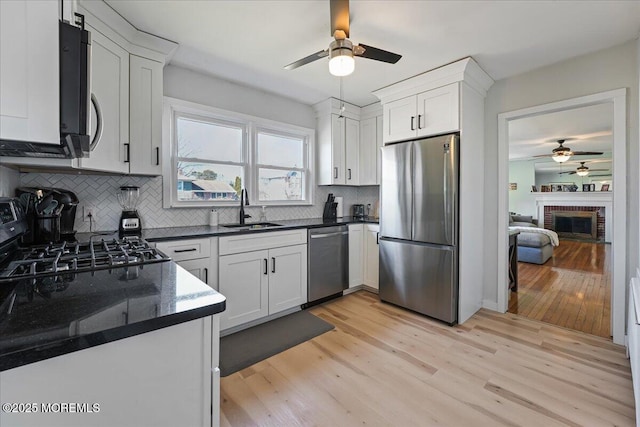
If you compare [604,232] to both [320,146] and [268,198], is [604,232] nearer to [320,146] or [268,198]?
[320,146]

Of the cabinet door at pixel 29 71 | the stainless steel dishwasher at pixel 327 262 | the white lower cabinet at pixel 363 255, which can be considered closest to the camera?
the cabinet door at pixel 29 71

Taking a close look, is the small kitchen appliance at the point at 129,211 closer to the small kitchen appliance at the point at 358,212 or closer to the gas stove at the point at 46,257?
the gas stove at the point at 46,257

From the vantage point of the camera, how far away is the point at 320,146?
3.96 m

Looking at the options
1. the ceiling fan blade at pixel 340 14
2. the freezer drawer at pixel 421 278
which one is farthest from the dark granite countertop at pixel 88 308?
the freezer drawer at pixel 421 278

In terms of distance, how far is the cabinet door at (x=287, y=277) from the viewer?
2.85m

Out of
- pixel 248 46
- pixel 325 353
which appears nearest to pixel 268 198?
pixel 248 46

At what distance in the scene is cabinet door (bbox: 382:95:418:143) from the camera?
10.1 ft

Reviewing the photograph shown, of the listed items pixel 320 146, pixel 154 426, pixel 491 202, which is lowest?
pixel 154 426

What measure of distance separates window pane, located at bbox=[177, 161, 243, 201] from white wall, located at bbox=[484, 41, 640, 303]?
9.25 ft

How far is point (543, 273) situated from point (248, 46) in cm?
538

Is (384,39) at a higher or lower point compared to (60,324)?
higher

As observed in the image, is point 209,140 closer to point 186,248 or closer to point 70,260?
point 186,248

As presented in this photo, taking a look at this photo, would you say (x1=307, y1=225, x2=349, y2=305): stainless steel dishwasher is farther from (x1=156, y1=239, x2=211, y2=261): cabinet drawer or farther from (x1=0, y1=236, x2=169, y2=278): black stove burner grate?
(x1=0, y1=236, x2=169, y2=278): black stove burner grate

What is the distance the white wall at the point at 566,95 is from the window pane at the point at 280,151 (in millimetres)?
2243
